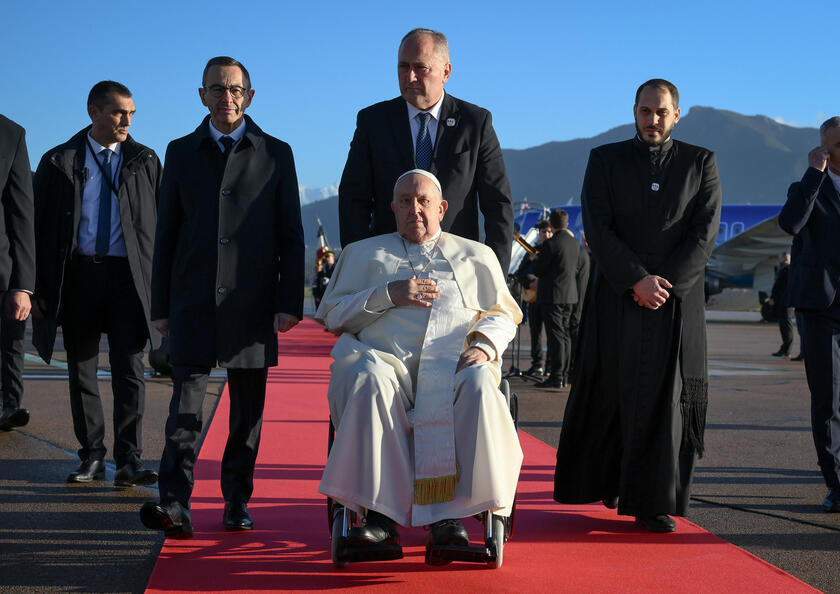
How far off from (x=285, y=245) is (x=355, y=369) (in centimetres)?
96

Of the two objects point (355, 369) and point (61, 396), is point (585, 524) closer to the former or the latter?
point (355, 369)

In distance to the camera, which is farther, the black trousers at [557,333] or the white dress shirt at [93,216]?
the black trousers at [557,333]

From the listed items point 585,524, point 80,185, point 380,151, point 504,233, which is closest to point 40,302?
point 80,185

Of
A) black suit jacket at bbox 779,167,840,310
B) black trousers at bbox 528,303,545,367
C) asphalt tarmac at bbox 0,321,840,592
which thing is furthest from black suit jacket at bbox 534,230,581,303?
black suit jacket at bbox 779,167,840,310

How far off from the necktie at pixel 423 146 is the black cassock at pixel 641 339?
84 cm

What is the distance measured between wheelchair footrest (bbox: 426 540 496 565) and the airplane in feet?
79.8

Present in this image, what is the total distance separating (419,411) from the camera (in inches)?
138

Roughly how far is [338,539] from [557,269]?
7.49 m

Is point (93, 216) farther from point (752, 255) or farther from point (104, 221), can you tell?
point (752, 255)

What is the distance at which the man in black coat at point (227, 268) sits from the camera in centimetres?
411

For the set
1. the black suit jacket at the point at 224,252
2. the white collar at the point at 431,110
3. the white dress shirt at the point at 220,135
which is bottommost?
the black suit jacket at the point at 224,252

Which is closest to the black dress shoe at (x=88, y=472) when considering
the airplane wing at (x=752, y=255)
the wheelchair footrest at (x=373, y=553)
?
the wheelchair footrest at (x=373, y=553)

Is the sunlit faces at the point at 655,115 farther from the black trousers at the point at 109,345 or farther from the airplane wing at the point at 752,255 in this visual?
the airplane wing at the point at 752,255

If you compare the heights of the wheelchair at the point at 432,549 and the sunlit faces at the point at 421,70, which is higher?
the sunlit faces at the point at 421,70
